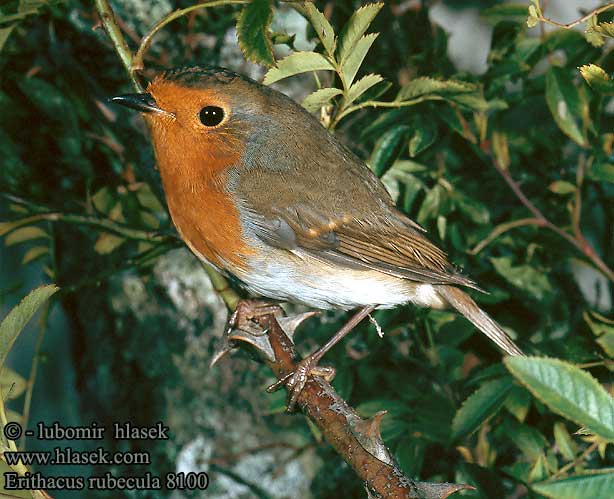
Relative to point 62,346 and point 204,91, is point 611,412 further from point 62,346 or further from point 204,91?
point 62,346

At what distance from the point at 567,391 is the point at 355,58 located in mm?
856

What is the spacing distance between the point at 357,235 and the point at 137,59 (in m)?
0.66

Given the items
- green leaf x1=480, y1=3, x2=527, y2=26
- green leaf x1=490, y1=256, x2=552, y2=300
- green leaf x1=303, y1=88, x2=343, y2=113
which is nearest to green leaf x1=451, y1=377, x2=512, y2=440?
green leaf x1=490, y1=256, x2=552, y2=300

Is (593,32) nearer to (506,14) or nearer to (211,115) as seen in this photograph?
(506,14)

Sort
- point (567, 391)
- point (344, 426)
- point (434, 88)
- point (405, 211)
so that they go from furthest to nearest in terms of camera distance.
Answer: point (405, 211), point (434, 88), point (344, 426), point (567, 391)

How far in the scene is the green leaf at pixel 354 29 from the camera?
4.51 ft

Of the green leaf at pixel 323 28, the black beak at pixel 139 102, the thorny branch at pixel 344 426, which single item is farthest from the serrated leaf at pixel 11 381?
the green leaf at pixel 323 28

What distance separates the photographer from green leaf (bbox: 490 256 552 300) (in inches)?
71.9

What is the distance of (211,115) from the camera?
181 centimetres

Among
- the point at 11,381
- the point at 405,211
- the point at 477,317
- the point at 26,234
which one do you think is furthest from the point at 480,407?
the point at 26,234

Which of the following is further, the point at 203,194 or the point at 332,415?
the point at 203,194

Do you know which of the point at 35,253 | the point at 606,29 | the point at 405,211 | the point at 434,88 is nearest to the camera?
the point at 606,29

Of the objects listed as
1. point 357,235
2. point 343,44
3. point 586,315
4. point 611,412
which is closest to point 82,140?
point 357,235

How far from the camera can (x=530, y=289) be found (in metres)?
1.85
